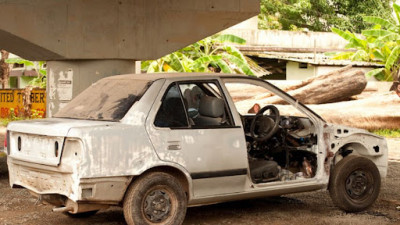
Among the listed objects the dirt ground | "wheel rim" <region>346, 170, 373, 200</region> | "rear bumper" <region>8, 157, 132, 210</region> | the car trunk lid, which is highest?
the car trunk lid

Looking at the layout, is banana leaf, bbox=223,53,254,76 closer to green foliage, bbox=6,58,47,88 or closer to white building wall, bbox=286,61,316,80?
white building wall, bbox=286,61,316,80

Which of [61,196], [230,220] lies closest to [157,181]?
[61,196]

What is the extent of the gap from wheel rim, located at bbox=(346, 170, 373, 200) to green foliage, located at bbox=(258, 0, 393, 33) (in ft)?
115

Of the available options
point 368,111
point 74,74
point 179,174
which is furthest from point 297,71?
point 179,174


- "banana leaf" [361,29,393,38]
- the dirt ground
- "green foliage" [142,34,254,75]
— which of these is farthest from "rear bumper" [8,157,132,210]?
"banana leaf" [361,29,393,38]

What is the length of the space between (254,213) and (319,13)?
3740 cm

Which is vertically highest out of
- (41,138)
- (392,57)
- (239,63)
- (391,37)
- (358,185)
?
(391,37)

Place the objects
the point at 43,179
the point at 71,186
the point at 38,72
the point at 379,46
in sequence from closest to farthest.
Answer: the point at 71,186, the point at 43,179, the point at 379,46, the point at 38,72

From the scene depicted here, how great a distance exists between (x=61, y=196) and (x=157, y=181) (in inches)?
35.3

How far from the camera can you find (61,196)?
698cm

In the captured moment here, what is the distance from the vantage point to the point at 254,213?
28.0ft

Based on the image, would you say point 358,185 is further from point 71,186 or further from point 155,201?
point 71,186

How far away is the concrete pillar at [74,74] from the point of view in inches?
543

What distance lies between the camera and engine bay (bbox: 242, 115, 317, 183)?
27.6ft
